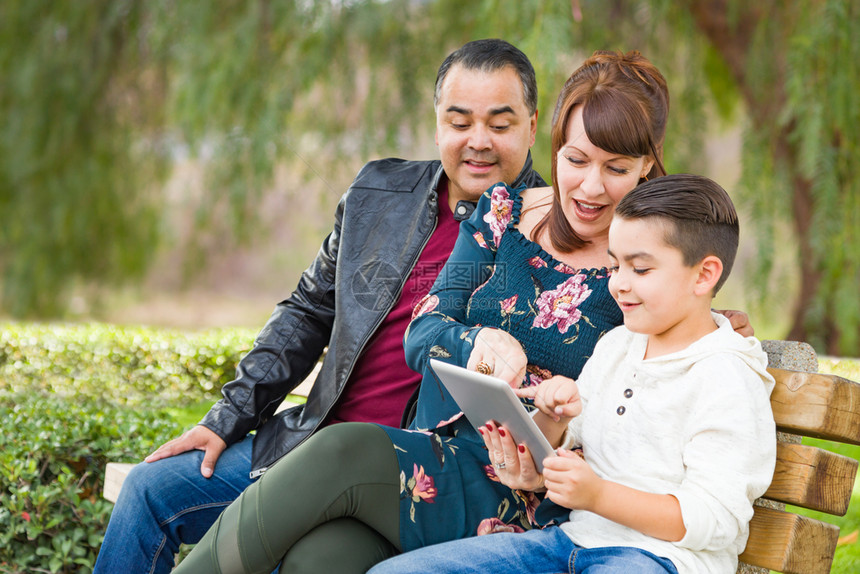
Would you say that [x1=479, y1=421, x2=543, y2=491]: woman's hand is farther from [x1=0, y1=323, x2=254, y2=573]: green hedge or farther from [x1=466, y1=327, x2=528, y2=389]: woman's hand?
[x1=0, y1=323, x2=254, y2=573]: green hedge

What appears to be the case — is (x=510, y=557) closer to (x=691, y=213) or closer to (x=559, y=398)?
(x=559, y=398)

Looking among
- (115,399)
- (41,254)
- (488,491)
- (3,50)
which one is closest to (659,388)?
(488,491)

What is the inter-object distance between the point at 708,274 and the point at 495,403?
413 millimetres

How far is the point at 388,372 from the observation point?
6.63 ft

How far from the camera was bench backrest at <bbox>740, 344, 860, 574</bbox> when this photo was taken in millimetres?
1354

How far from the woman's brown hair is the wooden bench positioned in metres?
0.48

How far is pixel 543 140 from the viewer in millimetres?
3576

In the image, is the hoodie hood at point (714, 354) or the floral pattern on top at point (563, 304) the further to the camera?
the floral pattern on top at point (563, 304)

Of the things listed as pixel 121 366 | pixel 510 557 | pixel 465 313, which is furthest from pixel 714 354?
pixel 121 366

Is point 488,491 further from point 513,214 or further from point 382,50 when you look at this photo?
point 382,50

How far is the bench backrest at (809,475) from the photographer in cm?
135

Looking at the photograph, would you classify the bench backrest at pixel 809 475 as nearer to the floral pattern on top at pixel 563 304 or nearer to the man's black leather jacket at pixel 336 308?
the floral pattern on top at pixel 563 304

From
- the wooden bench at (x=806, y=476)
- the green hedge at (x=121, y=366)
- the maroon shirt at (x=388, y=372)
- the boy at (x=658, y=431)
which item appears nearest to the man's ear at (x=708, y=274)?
the boy at (x=658, y=431)

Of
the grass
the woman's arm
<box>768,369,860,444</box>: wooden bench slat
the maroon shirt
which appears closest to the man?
the maroon shirt
